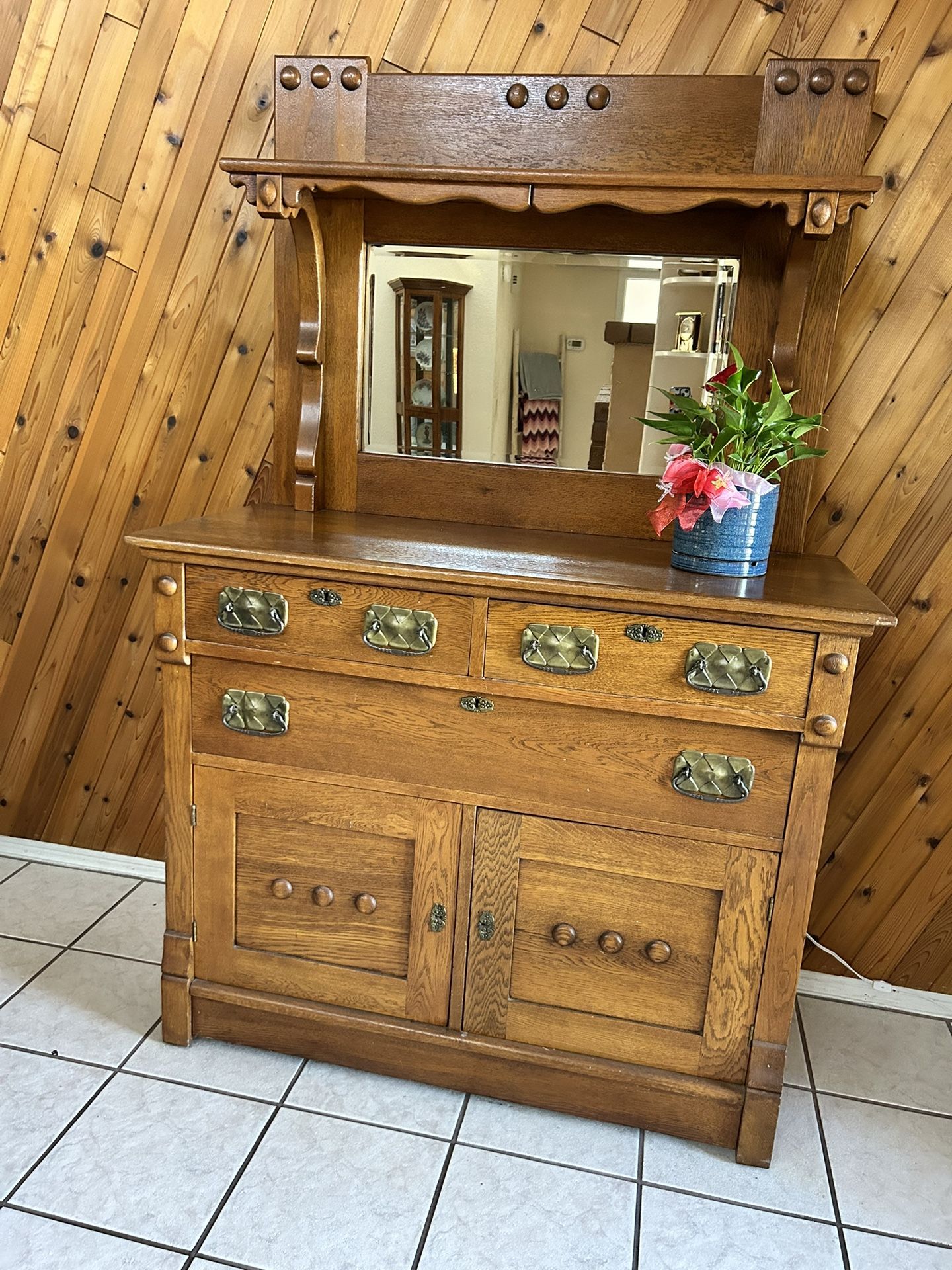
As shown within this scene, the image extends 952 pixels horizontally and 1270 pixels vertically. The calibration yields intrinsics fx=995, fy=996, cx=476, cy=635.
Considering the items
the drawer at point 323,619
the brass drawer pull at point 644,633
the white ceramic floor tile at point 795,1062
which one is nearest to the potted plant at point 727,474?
the brass drawer pull at point 644,633

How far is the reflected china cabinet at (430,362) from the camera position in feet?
6.41

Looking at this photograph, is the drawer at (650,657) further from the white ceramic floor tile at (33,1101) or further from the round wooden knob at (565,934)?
the white ceramic floor tile at (33,1101)

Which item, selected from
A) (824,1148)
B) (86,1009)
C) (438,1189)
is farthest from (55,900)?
(824,1148)

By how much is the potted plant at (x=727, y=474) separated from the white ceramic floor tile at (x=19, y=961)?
62.3 inches

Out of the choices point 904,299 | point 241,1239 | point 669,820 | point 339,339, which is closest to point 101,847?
point 241,1239

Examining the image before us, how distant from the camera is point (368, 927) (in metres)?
1.78

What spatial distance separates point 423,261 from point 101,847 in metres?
1.63

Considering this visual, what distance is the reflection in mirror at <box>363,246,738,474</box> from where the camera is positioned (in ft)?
6.09

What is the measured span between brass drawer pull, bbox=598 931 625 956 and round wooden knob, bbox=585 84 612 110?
1462 mm

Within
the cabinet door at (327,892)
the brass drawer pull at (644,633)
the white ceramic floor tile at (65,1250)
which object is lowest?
the white ceramic floor tile at (65,1250)

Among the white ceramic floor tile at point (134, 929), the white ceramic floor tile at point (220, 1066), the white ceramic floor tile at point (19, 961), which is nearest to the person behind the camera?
the white ceramic floor tile at point (220, 1066)

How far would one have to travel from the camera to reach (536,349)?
190 cm

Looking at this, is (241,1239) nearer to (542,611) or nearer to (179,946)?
(179,946)

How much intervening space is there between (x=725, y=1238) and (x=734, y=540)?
3.55 feet
